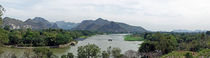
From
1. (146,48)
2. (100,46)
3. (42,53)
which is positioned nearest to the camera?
(42,53)

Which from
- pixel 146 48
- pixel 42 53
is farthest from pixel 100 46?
pixel 42 53

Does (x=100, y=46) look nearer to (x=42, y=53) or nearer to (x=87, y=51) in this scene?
(x=87, y=51)

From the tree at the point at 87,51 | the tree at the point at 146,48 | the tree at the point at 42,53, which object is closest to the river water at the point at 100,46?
the tree at the point at 146,48

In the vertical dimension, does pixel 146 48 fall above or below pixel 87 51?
below

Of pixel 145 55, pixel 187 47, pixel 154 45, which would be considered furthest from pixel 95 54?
pixel 187 47

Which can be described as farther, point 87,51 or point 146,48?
point 146,48

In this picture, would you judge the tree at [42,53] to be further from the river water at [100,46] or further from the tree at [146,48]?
the tree at [146,48]

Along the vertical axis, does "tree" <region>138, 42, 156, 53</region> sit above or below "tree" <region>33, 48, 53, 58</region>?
below

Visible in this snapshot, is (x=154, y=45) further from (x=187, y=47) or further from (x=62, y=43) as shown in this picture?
(x=62, y=43)

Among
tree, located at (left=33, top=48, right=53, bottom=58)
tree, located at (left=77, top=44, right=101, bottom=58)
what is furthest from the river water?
tree, located at (left=77, top=44, right=101, bottom=58)

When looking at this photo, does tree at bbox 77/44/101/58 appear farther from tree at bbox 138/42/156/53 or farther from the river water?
the river water

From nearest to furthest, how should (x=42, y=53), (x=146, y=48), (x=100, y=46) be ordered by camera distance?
(x=42, y=53)
(x=146, y=48)
(x=100, y=46)

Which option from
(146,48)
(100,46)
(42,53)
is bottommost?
(100,46)
